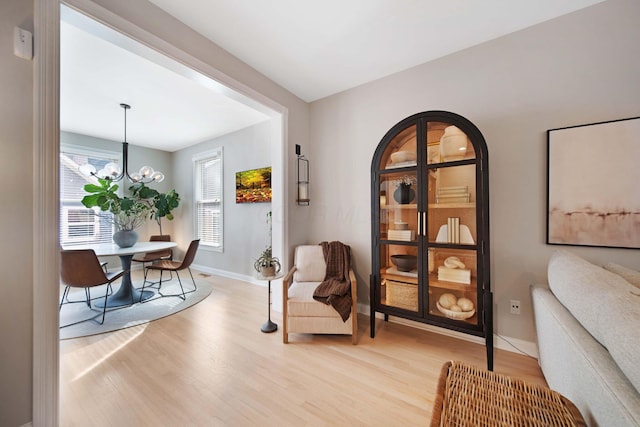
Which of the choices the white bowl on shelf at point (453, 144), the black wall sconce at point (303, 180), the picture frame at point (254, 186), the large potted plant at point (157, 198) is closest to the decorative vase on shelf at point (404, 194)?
the white bowl on shelf at point (453, 144)

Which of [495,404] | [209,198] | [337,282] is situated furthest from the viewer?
[209,198]

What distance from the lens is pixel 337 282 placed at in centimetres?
224

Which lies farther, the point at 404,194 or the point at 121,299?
the point at 121,299

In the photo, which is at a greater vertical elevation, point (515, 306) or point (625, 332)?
point (625, 332)

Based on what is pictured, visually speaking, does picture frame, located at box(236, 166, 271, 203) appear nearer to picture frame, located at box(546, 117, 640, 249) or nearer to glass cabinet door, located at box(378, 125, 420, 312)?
glass cabinet door, located at box(378, 125, 420, 312)

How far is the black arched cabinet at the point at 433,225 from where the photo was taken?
175 centimetres

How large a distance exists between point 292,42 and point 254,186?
2.30 metres

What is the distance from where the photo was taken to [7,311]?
1101 mm

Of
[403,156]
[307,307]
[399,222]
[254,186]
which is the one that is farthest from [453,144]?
[254,186]

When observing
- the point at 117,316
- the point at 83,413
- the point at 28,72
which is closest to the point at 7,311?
the point at 83,413

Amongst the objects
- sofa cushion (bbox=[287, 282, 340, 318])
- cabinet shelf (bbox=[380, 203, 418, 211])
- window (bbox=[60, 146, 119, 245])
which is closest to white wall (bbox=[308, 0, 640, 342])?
cabinet shelf (bbox=[380, 203, 418, 211])

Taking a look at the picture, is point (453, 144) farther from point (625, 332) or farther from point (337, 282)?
point (337, 282)

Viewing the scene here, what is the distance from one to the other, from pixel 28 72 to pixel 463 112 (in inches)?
116

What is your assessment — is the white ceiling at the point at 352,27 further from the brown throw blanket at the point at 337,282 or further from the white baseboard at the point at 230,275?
the white baseboard at the point at 230,275
